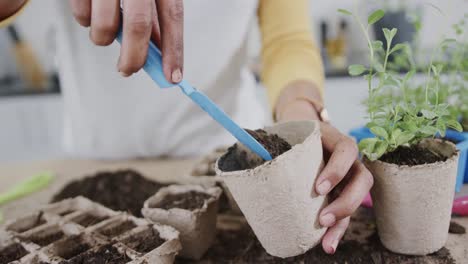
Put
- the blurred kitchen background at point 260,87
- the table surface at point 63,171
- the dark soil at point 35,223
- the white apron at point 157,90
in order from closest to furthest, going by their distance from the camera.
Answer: the dark soil at point 35,223 → the table surface at point 63,171 → the white apron at point 157,90 → the blurred kitchen background at point 260,87

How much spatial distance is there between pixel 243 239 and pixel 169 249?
0.17 metres

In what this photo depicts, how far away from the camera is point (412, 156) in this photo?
0.54 metres

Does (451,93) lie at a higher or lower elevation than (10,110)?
higher

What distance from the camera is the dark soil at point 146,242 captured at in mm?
555

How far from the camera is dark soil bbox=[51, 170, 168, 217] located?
812 mm

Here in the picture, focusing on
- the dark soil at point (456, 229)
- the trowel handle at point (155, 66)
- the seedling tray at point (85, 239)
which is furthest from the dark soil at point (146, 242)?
the dark soil at point (456, 229)

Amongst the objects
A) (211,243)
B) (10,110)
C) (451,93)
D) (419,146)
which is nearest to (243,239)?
(211,243)

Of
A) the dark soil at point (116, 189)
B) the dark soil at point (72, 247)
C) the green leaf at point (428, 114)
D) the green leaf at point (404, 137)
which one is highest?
the green leaf at point (428, 114)

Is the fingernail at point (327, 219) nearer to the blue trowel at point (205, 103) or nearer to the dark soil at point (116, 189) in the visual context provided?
the blue trowel at point (205, 103)

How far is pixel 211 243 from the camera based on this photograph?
66cm

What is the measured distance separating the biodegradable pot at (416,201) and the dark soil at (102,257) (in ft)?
1.19

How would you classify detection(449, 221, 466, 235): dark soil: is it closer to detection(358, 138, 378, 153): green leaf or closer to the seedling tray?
detection(358, 138, 378, 153): green leaf

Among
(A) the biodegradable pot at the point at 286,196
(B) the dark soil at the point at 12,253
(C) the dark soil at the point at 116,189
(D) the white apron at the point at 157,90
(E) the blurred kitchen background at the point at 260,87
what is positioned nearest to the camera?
(A) the biodegradable pot at the point at 286,196

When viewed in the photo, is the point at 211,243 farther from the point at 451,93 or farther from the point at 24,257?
the point at 451,93
